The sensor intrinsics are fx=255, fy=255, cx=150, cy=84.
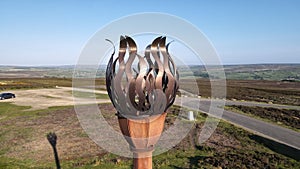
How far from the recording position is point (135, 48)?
103 inches

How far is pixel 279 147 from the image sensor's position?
1664cm

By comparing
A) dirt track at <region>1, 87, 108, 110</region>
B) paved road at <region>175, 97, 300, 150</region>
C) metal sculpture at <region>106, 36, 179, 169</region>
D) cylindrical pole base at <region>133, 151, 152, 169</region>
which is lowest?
paved road at <region>175, 97, 300, 150</region>

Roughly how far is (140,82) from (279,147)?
55.9ft

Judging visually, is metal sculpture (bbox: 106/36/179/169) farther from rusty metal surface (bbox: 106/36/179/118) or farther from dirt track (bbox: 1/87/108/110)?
dirt track (bbox: 1/87/108/110)

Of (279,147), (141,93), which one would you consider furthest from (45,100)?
(141,93)

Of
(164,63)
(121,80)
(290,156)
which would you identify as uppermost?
(164,63)

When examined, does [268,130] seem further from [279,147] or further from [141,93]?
[141,93]

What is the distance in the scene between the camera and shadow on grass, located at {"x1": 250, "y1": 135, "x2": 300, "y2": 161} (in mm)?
15289

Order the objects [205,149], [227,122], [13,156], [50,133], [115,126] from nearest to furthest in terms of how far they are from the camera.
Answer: [13,156], [205,149], [50,133], [115,126], [227,122]

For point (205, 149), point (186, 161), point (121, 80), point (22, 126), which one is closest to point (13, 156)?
point (22, 126)

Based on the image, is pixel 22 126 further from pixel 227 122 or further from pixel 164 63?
pixel 164 63

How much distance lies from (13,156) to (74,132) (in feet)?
17.5

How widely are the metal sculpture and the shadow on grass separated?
15.0 m

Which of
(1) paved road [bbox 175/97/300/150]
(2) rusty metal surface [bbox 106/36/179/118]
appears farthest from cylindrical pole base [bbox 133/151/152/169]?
(1) paved road [bbox 175/97/300/150]
